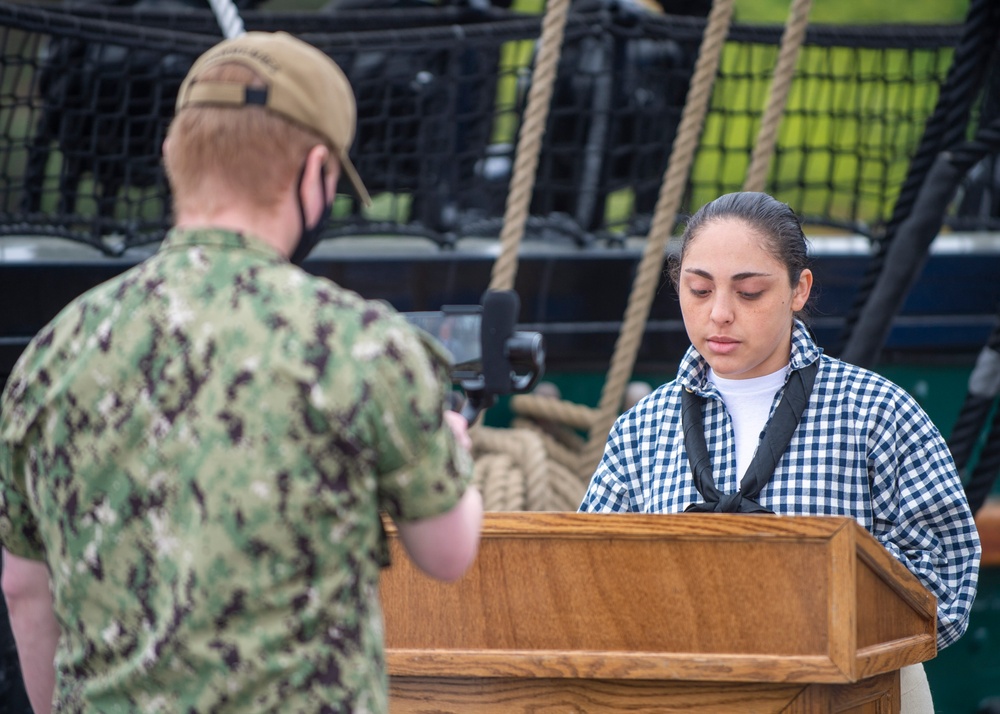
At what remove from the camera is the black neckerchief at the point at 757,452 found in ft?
5.65

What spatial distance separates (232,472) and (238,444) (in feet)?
0.08

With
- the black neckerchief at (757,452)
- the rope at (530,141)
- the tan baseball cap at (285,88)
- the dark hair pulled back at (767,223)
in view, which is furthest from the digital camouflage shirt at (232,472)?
the rope at (530,141)

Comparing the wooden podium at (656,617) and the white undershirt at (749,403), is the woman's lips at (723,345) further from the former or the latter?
the wooden podium at (656,617)

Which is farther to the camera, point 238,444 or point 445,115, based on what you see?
point 445,115

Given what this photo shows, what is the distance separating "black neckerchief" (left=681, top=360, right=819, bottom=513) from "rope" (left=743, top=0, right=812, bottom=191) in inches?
43.7

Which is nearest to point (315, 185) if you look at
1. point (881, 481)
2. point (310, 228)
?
point (310, 228)

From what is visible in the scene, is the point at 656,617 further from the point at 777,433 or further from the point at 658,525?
the point at 777,433

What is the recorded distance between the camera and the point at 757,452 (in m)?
1.75

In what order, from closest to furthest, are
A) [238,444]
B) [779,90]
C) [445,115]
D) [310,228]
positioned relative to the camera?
[238,444]
[310,228]
[779,90]
[445,115]

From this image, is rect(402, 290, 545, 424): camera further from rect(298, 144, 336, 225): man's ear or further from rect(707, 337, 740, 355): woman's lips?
rect(707, 337, 740, 355): woman's lips

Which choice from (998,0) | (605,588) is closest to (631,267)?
(998,0)

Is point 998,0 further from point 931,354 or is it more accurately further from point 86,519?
point 86,519

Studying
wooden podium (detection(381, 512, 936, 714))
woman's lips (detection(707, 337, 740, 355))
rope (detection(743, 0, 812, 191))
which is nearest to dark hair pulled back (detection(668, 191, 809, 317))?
woman's lips (detection(707, 337, 740, 355))

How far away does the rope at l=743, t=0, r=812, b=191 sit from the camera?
2.83m
